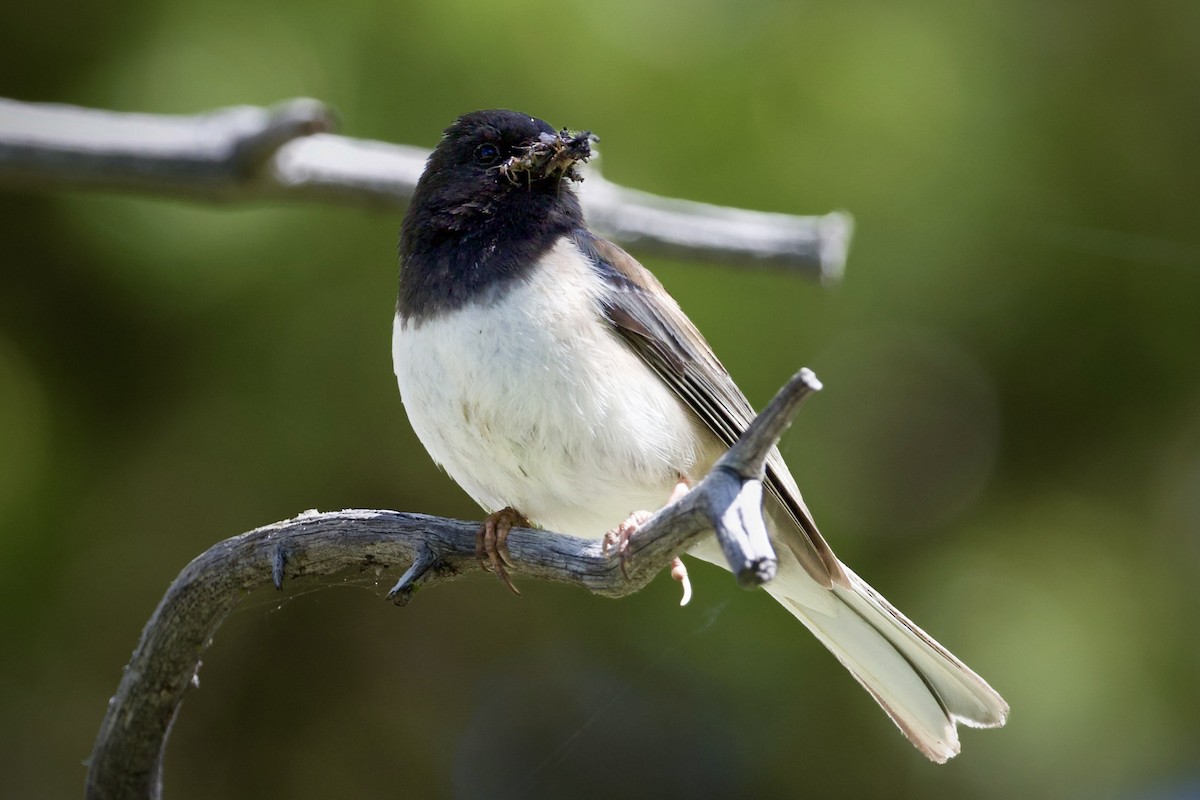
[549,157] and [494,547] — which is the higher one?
[549,157]

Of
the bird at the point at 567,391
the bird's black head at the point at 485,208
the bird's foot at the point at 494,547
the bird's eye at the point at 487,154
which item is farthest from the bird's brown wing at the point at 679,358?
the bird's foot at the point at 494,547

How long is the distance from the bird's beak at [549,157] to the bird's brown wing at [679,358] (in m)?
0.19

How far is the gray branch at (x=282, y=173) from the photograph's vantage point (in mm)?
3957

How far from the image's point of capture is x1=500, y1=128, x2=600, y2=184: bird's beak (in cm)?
319

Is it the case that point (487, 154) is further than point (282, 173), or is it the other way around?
point (282, 173)

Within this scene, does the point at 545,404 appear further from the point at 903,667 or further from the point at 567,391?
the point at 903,667

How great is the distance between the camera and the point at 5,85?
4.64 metres

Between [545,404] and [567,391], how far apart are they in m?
0.06

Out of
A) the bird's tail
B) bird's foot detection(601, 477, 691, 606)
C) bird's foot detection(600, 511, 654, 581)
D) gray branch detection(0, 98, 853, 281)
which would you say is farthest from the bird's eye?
the bird's tail

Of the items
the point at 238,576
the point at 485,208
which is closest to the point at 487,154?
the point at 485,208

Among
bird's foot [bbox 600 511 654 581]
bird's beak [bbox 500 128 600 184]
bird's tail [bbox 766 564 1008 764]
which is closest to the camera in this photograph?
bird's foot [bbox 600 511 654 581]

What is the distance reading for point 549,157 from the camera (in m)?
3.24

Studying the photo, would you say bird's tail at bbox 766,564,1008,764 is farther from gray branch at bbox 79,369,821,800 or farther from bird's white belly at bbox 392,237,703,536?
gray branch at bbox 79,369,821,800

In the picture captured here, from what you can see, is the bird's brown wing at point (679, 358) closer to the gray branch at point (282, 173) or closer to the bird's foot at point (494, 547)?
the bird's foot at point (494, 547)
